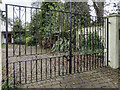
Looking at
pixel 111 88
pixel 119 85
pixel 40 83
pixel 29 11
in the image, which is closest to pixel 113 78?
pixel 119 85

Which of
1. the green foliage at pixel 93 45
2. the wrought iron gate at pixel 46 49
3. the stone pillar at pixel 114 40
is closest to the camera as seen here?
the wrought iron gate at pixel 46 49

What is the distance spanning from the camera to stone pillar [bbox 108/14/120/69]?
14.1 ft

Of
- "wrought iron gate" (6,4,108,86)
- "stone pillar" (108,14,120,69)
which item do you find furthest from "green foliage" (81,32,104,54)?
"stone pillar" (108,14,120,69)

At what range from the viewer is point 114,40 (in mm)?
4332

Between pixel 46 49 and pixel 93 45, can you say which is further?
pixel 93 45

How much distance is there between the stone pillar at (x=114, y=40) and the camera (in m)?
4.30

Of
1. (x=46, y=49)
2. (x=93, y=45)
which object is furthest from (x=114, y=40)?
(x=46, y=49)

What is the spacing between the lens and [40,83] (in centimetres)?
308

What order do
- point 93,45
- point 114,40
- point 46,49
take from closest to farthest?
1. point 46,49
2. point 114,40
3. point 93,45

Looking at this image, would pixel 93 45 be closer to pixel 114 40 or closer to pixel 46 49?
pixel 114 40

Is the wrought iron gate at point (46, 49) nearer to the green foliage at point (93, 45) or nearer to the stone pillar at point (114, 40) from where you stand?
the green foliage at point (93, 45)

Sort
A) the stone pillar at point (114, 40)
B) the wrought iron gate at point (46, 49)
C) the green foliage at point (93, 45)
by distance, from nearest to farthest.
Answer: the wrought iron gate at point (46, 49), the green foliage at point (93, 45), the stone pillar at point (114, 40)

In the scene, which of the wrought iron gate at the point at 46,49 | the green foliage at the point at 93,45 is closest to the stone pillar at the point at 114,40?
the wrought iron gate at the point at 46,49

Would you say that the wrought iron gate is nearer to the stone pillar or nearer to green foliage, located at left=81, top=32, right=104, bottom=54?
green foliage, located at left=81, top=32, right=104, bottom=54
